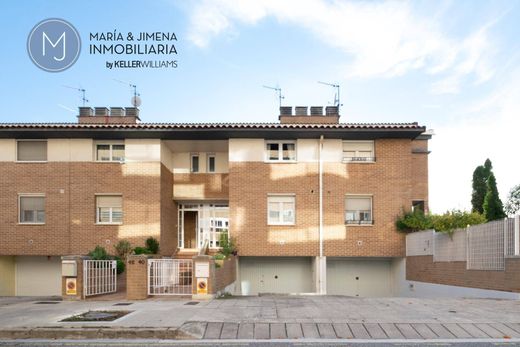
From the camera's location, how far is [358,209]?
20.5 metres

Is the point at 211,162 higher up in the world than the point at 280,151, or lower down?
lower down

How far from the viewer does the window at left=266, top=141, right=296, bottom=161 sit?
2056cm

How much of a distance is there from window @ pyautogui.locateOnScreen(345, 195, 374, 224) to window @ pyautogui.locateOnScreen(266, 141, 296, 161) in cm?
313

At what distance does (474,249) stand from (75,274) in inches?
469

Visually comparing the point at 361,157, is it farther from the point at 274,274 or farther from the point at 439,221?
the point at 274,274

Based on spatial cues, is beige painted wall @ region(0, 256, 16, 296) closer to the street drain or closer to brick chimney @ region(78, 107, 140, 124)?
brick chimney @ region(78, 107, 140, 124)

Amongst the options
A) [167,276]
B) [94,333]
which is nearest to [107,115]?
[167,276]

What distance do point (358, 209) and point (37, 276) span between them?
15.0 meters

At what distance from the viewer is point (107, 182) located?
67.3ft

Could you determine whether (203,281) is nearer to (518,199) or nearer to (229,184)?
(229,184)

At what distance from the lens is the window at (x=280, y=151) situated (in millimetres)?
20562

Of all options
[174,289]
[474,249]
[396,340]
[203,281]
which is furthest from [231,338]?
[474,249]

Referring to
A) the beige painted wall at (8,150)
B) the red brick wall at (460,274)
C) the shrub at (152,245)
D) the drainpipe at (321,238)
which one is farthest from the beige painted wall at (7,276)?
the red brick wall at (460,274)

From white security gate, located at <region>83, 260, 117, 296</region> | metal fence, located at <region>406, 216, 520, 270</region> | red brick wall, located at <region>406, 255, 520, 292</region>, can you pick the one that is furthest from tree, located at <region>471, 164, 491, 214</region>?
white security gate, located at <region>83, 260, 117, 296</region>
